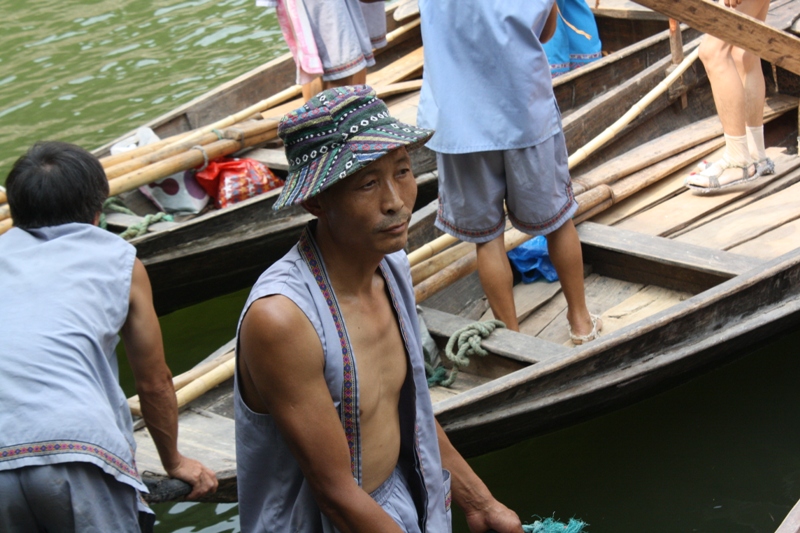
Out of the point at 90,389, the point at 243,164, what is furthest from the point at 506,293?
the point at 243,164

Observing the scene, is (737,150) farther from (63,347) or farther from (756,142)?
(63,347)

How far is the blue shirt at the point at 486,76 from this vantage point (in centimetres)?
295

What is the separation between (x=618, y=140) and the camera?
4.68 m

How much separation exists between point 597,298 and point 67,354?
2333mm

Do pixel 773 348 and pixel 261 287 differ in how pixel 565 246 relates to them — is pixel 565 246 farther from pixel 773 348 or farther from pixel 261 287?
pixel 261 287

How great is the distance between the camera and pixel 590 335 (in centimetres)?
342

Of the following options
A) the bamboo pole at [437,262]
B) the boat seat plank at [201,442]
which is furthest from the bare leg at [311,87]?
the boat seat plank at [201,442]

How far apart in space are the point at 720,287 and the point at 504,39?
3.69ft

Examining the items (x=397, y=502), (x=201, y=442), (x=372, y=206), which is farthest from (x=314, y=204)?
(x=201, y=442)

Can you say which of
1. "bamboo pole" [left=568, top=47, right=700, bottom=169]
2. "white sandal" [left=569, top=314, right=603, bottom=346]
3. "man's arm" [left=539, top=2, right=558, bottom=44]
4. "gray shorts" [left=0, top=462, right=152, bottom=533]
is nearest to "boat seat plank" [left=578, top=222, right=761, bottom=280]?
"white sandal" [left=569, top=314, right=603, bottom=346]

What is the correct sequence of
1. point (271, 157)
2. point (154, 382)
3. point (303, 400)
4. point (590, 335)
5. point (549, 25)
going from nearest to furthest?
point (303, 400), point (154, 382), point (549, 25), point (590, 335), point (271, 157)

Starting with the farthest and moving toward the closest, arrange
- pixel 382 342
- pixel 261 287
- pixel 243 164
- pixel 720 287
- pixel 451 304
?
1. pixel 243 164
2. pixel 451 304
3. pixel 720 287
4. pixel 382 342
5. pixel 261 287

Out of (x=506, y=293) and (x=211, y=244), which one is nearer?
(x=506, y=293)

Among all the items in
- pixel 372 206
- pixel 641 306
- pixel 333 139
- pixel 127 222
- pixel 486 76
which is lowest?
pixel 641 306
